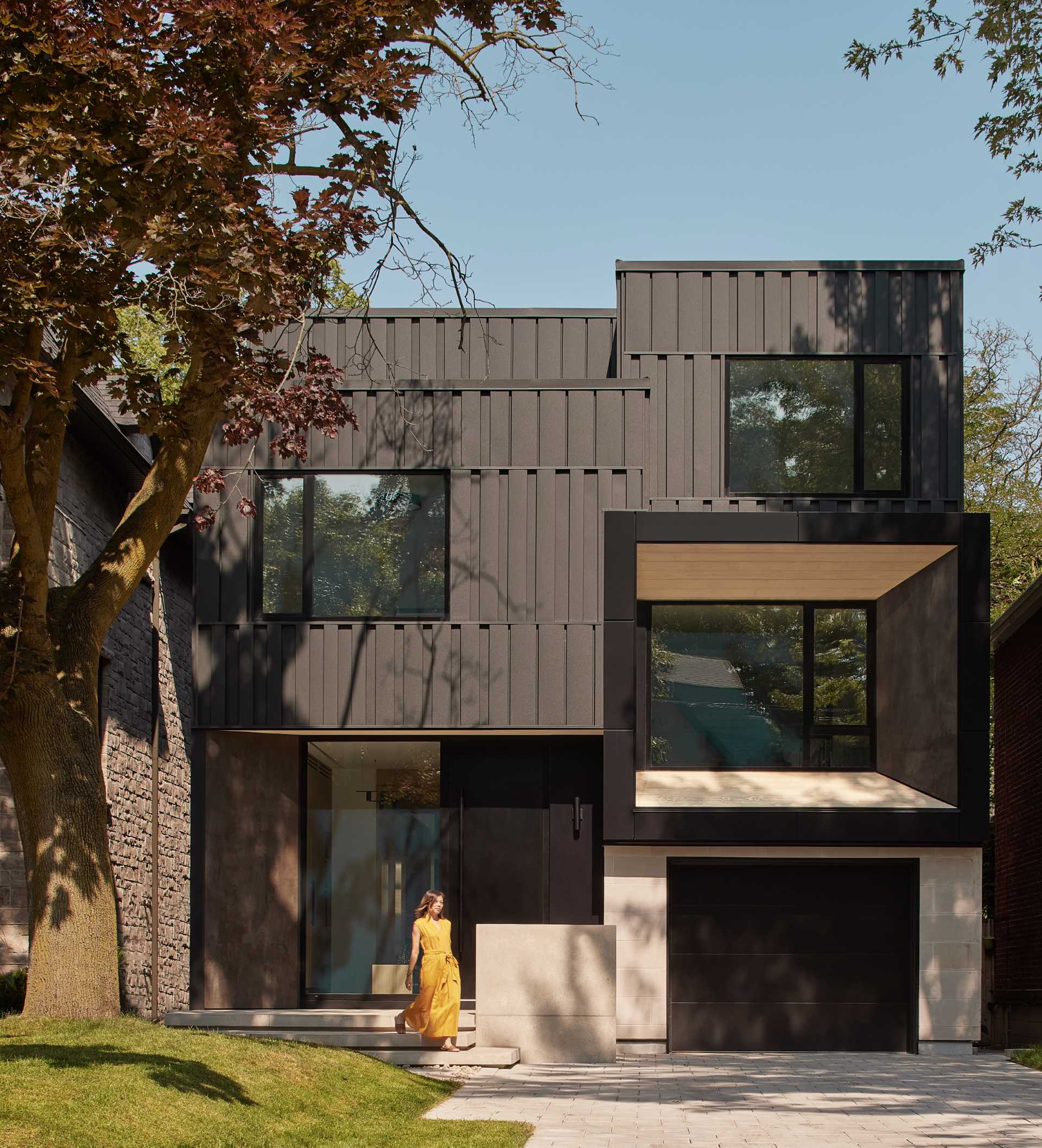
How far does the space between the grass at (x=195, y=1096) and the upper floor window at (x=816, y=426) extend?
9.28 meters

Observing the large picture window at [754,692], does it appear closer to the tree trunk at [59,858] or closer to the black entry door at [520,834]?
the black entry door at [520,834]

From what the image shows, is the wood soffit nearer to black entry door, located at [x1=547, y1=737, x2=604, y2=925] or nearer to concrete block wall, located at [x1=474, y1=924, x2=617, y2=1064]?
black entry door, located at [x1=547, y1=737, x2=604, y2=925]

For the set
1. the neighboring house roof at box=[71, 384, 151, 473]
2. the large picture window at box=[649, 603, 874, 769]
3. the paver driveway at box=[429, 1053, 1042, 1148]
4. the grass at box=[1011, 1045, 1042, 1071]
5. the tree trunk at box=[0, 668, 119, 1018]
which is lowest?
the grass at box=[1011, 1045, 1042, 1071]

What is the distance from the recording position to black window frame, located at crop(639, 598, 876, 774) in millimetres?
19203

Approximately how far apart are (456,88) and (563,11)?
144cm

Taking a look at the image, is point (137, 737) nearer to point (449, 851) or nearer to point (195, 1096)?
point (449, 851)

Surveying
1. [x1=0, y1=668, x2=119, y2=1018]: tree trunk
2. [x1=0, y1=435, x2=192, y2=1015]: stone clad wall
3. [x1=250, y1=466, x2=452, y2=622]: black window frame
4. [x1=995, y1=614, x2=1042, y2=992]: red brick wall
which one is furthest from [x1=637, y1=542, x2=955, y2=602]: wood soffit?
[x1=0, y1=668, x2=119, y2=1018]: tree trunk

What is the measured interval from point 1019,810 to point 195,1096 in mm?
16654

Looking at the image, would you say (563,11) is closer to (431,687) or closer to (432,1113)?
(431,687)

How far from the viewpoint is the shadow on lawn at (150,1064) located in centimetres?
993

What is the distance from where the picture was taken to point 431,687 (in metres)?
18.2

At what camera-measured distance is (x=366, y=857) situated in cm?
1909

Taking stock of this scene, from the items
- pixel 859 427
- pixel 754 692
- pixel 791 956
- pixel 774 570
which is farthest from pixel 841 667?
pixel 791 956

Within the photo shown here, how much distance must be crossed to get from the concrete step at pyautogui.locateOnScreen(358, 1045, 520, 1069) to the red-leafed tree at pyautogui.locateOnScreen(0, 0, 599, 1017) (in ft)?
14.1
